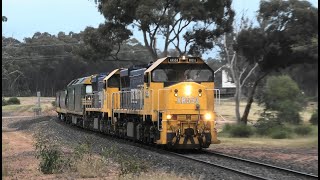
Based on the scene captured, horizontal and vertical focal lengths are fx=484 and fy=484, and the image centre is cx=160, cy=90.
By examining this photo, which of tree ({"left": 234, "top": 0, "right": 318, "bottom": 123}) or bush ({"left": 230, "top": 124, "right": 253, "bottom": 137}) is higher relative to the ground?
tree ({"left": 234, "top": 0, "right": 318, "bottom": 123})

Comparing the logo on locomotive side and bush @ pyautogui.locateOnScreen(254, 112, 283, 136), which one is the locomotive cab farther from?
bush @ pyautogui.locateOnScreen(254, 112, 283, 136)

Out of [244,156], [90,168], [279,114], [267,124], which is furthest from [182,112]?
[279,114]

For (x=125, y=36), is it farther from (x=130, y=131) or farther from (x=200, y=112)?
(x=200, y=112)

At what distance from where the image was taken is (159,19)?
28.5 m

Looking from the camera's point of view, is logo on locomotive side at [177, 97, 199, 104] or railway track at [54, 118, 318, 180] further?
logo on locomotive side at [177, 97, 199, 104]

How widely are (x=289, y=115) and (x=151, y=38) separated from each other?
9.47 m

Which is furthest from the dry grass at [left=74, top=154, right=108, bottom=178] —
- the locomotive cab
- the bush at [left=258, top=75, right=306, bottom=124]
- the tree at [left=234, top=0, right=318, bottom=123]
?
the bush at [left=258, top=75, right=306, bottom=124]

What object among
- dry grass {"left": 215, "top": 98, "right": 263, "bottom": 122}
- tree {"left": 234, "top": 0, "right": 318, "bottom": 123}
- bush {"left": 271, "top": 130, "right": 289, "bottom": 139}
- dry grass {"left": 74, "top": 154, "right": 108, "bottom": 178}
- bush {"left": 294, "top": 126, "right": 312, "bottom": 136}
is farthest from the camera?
dry grass {"left": 215, "top": 98, "right": 263, "bottom": 122}

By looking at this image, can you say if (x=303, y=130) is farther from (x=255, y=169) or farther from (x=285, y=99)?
(x=255, y=169)

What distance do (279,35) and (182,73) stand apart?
451 inches

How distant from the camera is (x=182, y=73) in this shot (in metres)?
17.6

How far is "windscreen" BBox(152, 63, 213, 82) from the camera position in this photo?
56.4 ft

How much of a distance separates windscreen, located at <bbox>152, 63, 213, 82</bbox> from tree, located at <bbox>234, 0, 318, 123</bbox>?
7.53 meters

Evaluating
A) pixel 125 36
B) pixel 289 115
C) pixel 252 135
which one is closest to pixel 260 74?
pixel 289 115
